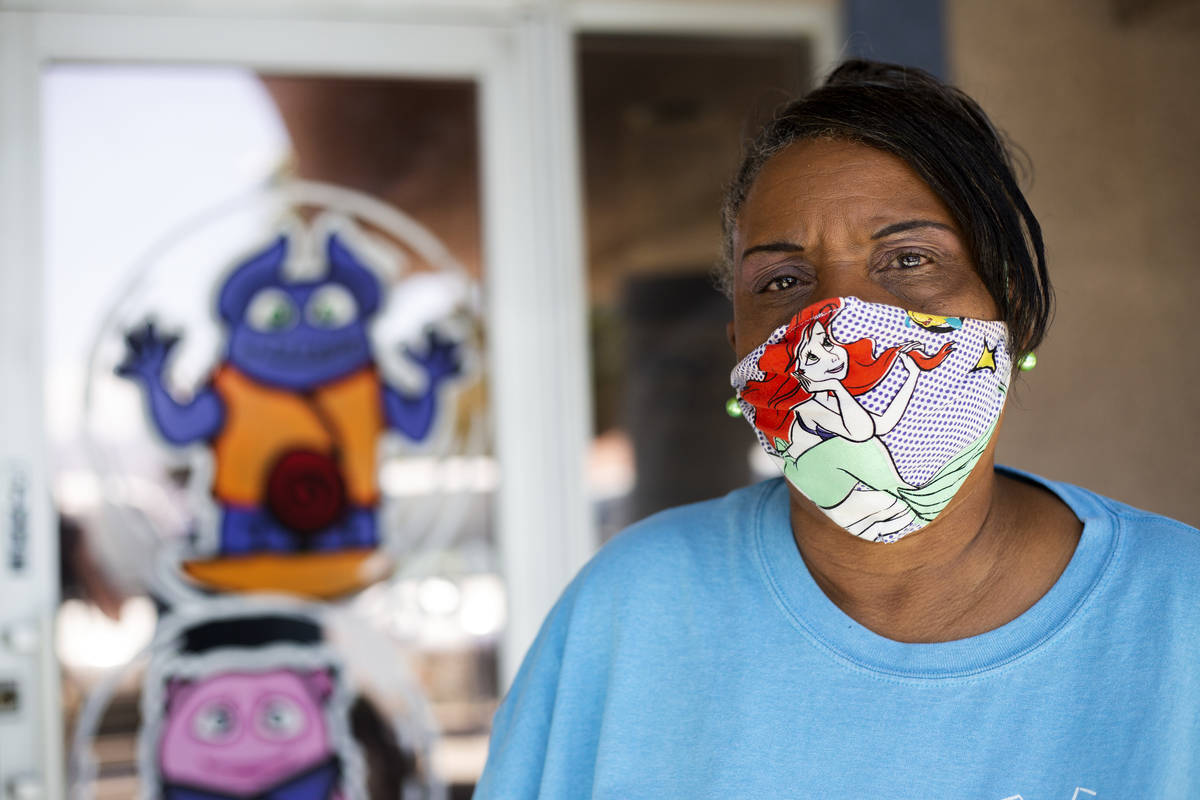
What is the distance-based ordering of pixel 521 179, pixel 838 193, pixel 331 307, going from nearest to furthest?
pixel 838 193
pixel 331 307
pixel 521 179

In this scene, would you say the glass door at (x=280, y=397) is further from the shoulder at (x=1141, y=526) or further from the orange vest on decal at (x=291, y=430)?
the shoulder at (x=1141, y=526)

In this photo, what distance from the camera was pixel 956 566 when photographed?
44.3 inches

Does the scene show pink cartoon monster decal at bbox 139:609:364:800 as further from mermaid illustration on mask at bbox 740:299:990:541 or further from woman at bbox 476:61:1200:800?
mermaid illustration on mask at bbox 740:299:990:541

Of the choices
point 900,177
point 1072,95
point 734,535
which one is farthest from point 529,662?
point 1072,95

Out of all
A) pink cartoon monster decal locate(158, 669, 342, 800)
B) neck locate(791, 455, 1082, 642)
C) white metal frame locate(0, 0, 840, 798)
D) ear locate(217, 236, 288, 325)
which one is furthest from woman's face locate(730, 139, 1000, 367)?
pink cartoon monster decal locate(158, 669, 342, 800)

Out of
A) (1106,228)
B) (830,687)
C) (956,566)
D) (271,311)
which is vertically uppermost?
(1106,228)

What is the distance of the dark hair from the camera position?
1.11m

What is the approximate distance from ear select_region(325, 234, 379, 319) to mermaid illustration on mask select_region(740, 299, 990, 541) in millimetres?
1613

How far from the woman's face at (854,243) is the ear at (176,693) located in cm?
177

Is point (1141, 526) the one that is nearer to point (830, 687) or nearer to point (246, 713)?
point (830, 687)

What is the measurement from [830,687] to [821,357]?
32cm

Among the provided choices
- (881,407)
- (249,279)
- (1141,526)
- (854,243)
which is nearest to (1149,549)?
(1141,526)

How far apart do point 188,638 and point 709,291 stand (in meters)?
1.49

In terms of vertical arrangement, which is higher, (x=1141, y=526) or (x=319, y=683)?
(x=1141, y=526)
